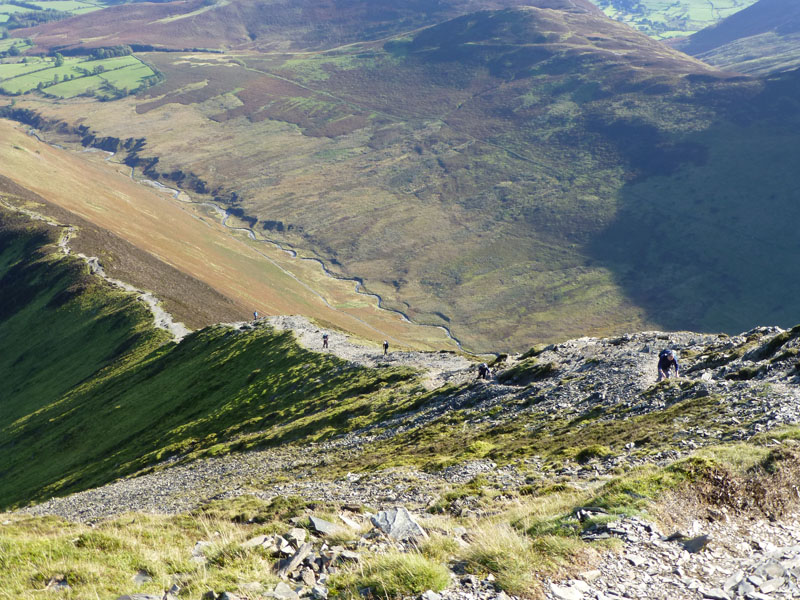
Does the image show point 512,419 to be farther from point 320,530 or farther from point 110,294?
point 110,294

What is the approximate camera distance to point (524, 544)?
14344mm

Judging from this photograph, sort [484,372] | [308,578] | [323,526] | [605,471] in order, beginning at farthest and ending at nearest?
[484,372], [605,471], [323,526], [308,578]

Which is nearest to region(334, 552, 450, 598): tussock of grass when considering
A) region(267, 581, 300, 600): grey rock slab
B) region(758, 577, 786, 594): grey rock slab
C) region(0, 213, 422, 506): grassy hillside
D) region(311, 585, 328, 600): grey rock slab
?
region(311, 585, 328, 600): grey rock slab

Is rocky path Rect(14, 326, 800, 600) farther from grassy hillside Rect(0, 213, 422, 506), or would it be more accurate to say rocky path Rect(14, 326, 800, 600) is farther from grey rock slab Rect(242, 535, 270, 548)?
grey rock slab Rect(242, 535, 270, 548)

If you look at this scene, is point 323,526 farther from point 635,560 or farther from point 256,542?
point 635,560

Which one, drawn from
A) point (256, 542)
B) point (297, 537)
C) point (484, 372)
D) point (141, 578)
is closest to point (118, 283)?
point (484, 372)

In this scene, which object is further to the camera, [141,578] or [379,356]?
[379,356]

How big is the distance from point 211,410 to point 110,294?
5161 centimetres

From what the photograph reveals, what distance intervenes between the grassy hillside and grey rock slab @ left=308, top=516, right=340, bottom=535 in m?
29.5

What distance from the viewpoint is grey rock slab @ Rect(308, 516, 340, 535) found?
684 inches

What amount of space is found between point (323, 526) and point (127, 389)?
68081 mm

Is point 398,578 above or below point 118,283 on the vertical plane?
above

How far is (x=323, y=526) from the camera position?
58.1 ft

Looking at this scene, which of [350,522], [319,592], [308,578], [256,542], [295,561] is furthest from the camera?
[350,522]
